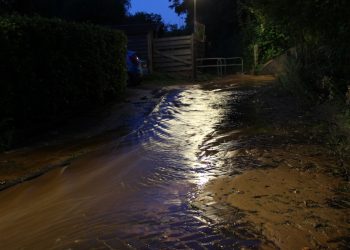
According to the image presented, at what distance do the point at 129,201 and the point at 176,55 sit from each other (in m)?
23.3

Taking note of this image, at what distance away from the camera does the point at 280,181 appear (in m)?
5.62

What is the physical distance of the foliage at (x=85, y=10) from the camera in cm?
3284

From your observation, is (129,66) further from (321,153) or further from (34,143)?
(321,153)

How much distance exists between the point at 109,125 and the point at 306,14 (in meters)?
4.95

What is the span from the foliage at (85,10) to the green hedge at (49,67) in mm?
20018

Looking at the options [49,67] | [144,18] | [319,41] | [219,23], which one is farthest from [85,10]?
[49,67]

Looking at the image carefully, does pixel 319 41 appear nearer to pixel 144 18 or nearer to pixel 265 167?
pixel 265 167

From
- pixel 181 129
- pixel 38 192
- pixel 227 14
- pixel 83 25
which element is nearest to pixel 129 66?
pixel 83 25

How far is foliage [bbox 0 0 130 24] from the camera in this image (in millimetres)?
32844

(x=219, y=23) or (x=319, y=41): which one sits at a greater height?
(x=219, y=23)

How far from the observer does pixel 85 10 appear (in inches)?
1443

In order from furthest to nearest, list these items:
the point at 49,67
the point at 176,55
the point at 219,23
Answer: the point at 219,23 < the point at 176,55 < the point at 49,67

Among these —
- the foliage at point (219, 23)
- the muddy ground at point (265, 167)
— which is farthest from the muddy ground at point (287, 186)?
the foliage at point (219, 23)

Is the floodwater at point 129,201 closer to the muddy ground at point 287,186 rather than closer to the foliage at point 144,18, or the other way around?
the muddy ground at point 287,186
